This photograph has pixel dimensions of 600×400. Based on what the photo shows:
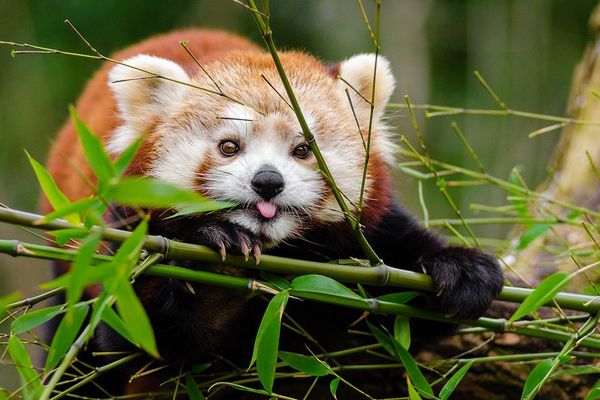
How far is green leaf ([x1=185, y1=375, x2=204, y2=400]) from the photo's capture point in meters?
2.10

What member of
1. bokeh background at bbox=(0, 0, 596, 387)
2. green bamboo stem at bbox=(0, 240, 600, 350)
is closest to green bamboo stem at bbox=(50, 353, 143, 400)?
green bamboo stem at bbox=(0, 240, 600, 350)

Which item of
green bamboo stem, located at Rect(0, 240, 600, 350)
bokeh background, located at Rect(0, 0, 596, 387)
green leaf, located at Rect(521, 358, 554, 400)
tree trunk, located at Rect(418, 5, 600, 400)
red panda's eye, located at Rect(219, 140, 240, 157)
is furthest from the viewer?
bokeh background, located at Rect(0, 0, 596, 387)

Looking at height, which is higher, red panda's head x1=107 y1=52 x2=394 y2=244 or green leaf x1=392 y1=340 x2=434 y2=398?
red panda's head x1=107 y1=52 x2=394 y2=244

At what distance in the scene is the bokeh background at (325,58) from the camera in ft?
20.0

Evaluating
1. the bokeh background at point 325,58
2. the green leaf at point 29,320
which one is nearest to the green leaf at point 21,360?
the green leaf at point 29,320

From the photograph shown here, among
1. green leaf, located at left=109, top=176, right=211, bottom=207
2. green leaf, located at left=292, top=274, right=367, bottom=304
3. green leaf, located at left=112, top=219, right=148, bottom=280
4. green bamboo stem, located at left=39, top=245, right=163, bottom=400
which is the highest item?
green leaf, located at left=109, top=176, right=211, bottom=207

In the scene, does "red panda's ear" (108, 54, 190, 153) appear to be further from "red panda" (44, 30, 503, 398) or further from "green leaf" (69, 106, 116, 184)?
"green leaf" (69, 106, 116, 184)

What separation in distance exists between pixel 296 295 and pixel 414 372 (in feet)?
1.32

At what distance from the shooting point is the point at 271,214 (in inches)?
85.0

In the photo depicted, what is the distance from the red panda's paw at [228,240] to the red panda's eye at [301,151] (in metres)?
0.40

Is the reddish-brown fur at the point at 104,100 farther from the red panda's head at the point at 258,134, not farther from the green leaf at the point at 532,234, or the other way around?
the green leaf at the point at 532,234

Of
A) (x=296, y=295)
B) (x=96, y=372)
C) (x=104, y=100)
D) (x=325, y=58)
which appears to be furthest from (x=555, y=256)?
(x=325, y=58)

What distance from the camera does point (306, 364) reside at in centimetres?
201

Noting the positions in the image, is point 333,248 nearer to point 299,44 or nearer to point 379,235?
point 379,235
